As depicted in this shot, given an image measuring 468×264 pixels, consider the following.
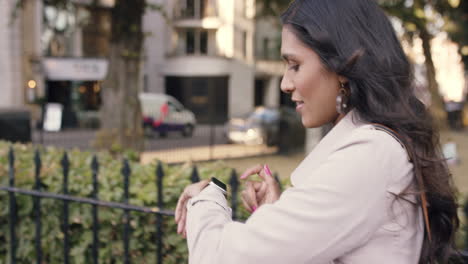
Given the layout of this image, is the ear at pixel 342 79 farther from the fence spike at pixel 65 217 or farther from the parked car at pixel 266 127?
the parked car at pixel 266 127

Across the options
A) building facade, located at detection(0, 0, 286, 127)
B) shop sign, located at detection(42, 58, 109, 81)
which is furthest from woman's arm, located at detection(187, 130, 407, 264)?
shop sign, located at detection(42, 58, 109, 81)

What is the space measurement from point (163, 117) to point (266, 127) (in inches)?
198

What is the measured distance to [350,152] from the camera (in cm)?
107

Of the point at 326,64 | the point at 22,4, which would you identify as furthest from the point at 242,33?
the point at 326,64

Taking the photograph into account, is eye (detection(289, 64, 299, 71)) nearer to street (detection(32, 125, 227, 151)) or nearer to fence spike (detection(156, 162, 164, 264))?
fence spike (detection(156, 162, 164, 264))

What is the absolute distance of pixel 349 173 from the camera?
1.04 meters

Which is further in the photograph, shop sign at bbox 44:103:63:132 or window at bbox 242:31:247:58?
window at bbox 242:31:247:58

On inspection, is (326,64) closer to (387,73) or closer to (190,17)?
(387,73)

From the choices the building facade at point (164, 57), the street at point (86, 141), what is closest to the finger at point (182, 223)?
the street at point (86, 141)

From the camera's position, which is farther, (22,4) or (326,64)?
(22,4)

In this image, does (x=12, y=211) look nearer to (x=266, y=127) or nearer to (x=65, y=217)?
(x=65, y=217)

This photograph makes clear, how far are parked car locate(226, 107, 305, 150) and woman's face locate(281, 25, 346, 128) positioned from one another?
12.7 metres

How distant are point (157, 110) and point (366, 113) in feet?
58.3

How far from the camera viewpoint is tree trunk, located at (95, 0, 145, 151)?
7057 millimetres
